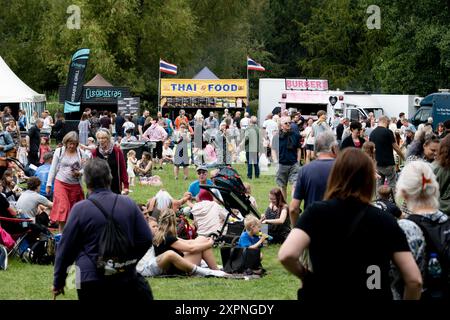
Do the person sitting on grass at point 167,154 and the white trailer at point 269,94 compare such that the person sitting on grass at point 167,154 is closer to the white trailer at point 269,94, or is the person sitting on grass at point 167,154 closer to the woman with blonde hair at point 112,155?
the woman with blonde hair at point 112,155

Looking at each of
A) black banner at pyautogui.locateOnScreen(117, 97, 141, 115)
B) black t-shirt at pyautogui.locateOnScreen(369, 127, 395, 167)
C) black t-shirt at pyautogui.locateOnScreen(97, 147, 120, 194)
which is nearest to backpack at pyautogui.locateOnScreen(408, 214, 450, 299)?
black t-shirt at pyautogui.locateOnScreen(97, 147, 120, 194)

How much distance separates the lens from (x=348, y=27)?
2507 inches

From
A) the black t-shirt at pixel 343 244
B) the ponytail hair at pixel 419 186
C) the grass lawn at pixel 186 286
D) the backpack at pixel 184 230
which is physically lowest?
the grass lawn at pixel 186 286

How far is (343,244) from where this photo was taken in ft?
17.6

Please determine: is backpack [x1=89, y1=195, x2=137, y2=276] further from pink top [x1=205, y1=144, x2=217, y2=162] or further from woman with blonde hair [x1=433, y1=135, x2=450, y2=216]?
pink top [x1=205, y1=144, x2=217, y2=162]

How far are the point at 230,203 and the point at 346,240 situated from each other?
9.42 metres

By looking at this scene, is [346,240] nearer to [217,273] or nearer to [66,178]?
[217,273]

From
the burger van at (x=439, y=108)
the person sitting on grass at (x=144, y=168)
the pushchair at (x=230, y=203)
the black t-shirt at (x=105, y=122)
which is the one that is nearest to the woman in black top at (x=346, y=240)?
the pushchair at (x=230, y=203)

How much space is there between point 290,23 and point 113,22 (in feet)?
71.7

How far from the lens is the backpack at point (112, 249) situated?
6.59 meters

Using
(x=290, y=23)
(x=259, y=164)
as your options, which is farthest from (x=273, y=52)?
(x=259, y=164)

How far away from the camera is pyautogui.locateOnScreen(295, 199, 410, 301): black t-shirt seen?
536cm

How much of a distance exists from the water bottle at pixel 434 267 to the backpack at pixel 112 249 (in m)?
1.87
